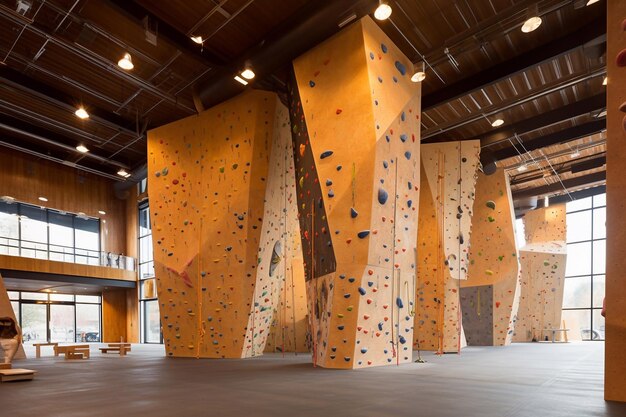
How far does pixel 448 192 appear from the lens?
10.3 metres

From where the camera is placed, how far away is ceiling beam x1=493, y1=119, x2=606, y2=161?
1042 centimetres

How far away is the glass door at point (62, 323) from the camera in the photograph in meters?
18.1

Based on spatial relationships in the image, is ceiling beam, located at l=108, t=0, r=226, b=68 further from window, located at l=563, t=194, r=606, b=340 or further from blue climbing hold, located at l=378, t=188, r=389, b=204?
window, located at l=563, t=194, r=606, b=340

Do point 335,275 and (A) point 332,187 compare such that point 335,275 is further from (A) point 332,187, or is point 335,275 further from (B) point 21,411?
(B) point 21,411

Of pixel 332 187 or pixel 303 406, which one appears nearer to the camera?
pixel 303 406

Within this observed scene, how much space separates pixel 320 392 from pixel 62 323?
17983 millimetres

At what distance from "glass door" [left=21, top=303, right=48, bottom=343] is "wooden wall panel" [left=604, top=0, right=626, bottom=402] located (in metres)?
19.6

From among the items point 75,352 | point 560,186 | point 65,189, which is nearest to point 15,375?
point 75,352

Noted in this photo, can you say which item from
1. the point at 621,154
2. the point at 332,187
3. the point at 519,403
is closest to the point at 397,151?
the point at 332,187

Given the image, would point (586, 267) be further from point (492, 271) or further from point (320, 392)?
point (320, 392)

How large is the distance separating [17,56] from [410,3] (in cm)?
692

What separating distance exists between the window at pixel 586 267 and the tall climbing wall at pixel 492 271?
611 centimetres

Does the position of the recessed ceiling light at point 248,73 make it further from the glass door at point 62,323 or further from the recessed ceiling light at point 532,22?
the glass door at point 62,323

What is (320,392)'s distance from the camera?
13.4 ft
